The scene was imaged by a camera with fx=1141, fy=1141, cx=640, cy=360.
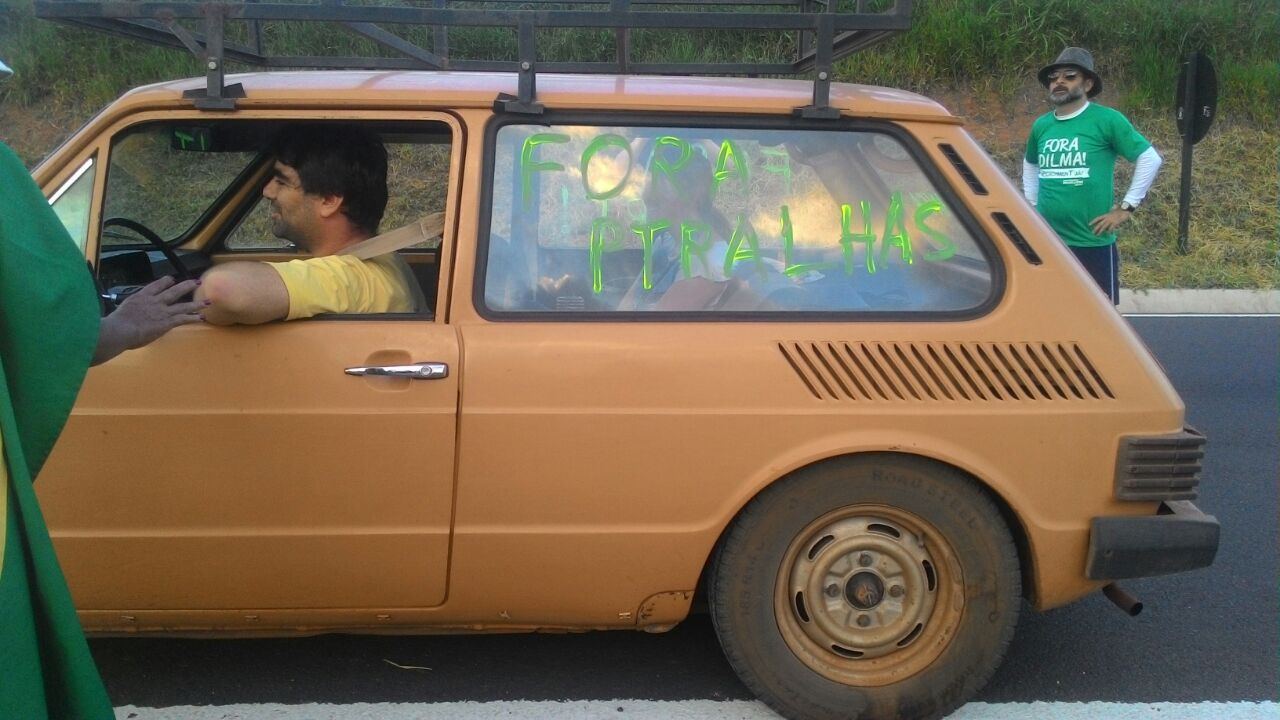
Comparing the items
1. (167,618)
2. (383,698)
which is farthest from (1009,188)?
(167,618)

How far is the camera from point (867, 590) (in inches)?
122

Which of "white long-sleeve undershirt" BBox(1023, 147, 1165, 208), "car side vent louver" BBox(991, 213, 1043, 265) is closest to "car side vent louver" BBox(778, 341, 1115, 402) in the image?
"car side vent louver" BBox(991, 213, 1043, 265)

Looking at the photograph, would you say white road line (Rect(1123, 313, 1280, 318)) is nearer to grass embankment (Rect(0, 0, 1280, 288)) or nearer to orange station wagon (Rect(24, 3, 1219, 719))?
grass embankment (Rect(0, 0, 1280, 288))

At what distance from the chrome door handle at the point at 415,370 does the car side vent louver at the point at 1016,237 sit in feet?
5.04

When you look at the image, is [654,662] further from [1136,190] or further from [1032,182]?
[1136,190]

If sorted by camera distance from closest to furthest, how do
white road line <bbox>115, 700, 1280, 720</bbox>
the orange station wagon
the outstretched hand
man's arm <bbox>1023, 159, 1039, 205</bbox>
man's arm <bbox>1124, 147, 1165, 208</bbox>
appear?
the outstretched hand
the orange station wagon
white road line <bbox>115, 700, 1280, 720</bbox>
man's arm <bbox>1124, 147, 1165, 208</bbox>
man's arm <bbox>1023, 159, 1039, 205</bbox>

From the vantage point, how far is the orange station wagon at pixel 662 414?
9.59 ft

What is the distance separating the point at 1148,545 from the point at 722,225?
1424 millimetres

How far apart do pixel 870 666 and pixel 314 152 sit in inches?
86.2

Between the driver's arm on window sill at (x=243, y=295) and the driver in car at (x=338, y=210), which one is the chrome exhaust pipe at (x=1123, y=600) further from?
the driver's arm on window sill at (x=243, y=295)

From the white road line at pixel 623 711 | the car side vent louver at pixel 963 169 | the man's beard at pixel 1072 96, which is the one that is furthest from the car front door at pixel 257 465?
the man's beard at pixel 1072 96

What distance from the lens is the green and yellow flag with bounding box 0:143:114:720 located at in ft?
6.06

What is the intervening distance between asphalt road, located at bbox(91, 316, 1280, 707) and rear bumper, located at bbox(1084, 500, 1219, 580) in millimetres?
581

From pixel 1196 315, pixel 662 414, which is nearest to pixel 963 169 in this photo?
pixel 662 414
